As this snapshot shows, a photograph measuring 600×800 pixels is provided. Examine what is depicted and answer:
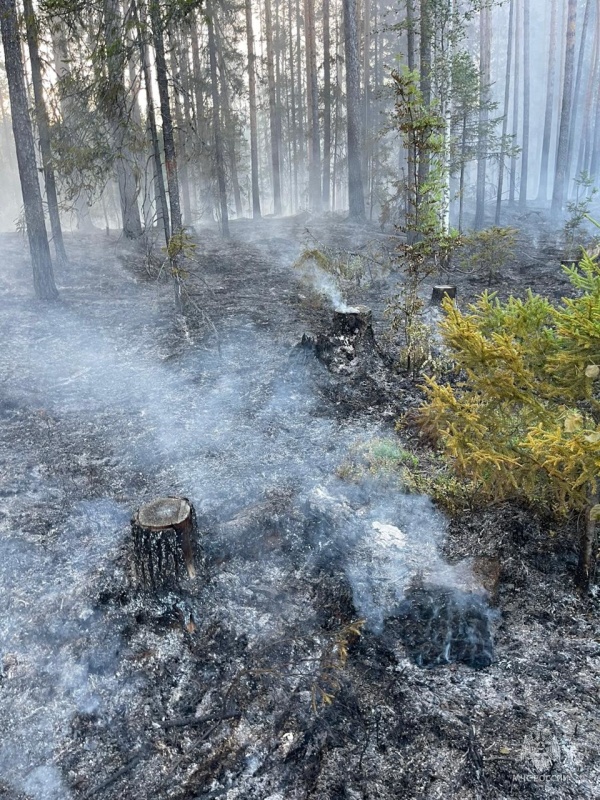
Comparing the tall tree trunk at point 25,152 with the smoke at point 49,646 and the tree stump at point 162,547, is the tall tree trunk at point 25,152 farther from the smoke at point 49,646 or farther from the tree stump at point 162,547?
the tree stump at point 162,547

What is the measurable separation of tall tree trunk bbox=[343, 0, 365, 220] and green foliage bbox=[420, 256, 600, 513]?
17477mm

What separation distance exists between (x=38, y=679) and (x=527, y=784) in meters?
3.23

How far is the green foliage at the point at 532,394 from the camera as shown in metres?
3.39

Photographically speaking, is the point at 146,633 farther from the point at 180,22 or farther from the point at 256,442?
the point at 180,22

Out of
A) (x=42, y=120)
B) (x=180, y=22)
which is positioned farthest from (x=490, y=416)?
(x=42, y=120)

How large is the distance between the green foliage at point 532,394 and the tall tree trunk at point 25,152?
10.7 m

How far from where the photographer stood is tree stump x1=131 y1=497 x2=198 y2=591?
4.28m

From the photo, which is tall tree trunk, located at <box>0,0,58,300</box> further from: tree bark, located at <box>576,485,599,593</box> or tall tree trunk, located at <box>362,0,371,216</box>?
tall tree trunk, located at <box>362,0,371,216</box>

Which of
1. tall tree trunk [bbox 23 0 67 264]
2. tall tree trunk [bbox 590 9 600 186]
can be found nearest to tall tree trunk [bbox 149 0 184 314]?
tall tree trunk [bbox 23 0 67 264]

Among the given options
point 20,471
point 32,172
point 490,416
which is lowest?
point 20,471

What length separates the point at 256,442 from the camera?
21.8 feet

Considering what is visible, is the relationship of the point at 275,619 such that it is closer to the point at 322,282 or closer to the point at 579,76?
the point at 322,282

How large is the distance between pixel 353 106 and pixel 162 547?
19.2 metres

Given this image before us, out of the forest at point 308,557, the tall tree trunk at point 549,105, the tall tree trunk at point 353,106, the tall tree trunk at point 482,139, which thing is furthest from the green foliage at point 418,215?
the tall tree trunk at point 549,105
